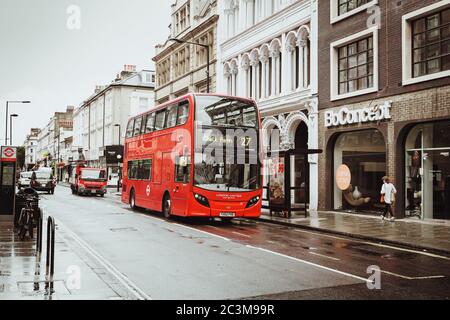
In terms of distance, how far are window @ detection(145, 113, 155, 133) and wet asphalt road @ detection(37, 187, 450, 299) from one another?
618 cm

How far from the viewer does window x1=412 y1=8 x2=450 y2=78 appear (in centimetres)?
1812

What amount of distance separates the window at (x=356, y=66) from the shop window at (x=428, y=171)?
10.9 feet

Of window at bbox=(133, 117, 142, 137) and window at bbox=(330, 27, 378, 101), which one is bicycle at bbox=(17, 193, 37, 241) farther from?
window at bbox=(330, 27, 378, 101)

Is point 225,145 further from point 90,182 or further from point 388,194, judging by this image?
point 90,182

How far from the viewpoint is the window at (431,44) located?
18125mm

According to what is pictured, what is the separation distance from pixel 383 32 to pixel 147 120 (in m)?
10.6

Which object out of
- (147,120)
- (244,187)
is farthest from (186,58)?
(244,187)

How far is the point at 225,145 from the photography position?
17297mm

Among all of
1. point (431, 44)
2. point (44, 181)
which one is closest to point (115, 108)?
point (44, 181)

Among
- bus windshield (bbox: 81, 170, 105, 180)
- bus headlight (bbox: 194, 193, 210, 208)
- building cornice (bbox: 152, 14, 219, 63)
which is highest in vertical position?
building cornice (bbox: 152, 14, 219, 63)

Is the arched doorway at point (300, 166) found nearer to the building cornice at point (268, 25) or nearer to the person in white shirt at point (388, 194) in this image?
the person in white shirt at point (388, 194)

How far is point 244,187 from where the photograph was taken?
17812 millimetres

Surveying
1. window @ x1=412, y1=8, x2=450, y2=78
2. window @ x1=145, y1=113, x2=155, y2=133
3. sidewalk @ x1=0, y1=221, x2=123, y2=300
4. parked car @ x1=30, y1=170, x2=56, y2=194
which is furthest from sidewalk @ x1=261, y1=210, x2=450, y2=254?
parked car @ x1=30, y1=170, x2=56, y2=194
